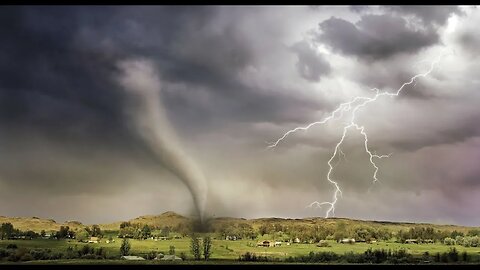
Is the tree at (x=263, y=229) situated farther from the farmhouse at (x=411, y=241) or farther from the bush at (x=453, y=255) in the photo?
the bush at (x=453, y=255)

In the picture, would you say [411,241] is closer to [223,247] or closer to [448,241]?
[448,241]

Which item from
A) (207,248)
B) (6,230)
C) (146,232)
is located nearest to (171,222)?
(146,232)

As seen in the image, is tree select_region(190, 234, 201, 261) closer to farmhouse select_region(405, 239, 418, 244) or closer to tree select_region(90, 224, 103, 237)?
tree select_region(90, 224, 103, 237)

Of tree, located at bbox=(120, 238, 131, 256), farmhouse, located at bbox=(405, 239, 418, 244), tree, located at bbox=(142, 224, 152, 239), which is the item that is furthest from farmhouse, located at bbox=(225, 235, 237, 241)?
farmhouse, located at bbox=(405, 239, 418, 244)

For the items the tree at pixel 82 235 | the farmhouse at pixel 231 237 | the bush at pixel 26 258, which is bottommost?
the bush at pixel 26 258

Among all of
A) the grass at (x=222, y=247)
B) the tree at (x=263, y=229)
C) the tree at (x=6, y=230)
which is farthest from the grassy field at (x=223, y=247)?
the tree at (x=263, y=229)
